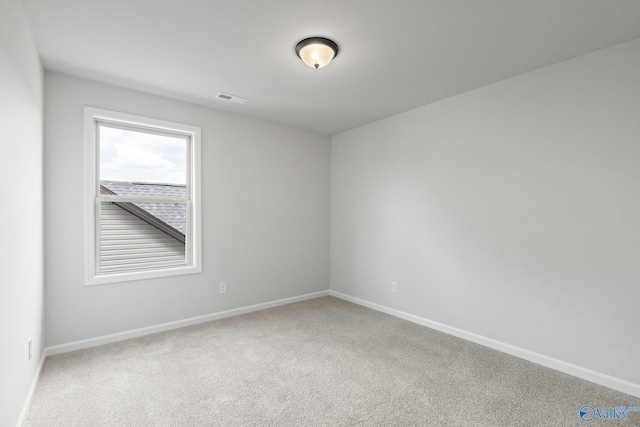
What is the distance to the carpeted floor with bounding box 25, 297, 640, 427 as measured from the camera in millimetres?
1955

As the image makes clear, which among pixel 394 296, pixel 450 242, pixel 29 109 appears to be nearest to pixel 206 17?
pixel 29 109

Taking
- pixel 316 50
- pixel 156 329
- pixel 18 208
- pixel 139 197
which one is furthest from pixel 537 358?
pixel 139 197

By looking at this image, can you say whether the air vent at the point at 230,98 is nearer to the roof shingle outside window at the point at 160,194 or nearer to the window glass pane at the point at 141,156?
the window glass pane at the point at 141,156

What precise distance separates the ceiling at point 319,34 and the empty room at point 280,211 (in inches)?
0.8

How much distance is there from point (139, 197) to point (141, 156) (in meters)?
0.43

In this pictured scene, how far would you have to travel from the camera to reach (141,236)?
3.37 meters

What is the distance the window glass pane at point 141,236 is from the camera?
3.16 meters

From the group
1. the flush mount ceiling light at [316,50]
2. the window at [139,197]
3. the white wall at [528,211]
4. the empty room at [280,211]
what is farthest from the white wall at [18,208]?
the white wall at [528,211]

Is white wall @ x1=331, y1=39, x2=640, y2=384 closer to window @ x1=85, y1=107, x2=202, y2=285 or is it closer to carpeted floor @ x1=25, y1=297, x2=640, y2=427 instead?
carpeted floor @ x1=25, y1=297, x2=640, y2=427

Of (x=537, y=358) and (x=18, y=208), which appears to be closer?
(x=18, y=208)

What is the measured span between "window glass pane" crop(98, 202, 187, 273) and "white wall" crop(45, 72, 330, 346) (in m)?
0.20

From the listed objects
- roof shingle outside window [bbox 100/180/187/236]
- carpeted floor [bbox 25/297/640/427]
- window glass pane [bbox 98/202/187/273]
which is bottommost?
carpeted floor [bbox 25/297/640/427]

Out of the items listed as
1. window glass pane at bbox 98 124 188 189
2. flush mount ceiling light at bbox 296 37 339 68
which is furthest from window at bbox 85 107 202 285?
flush mount ceiling light at bbox 296 37 339 68

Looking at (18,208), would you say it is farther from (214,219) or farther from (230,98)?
(230,98)
